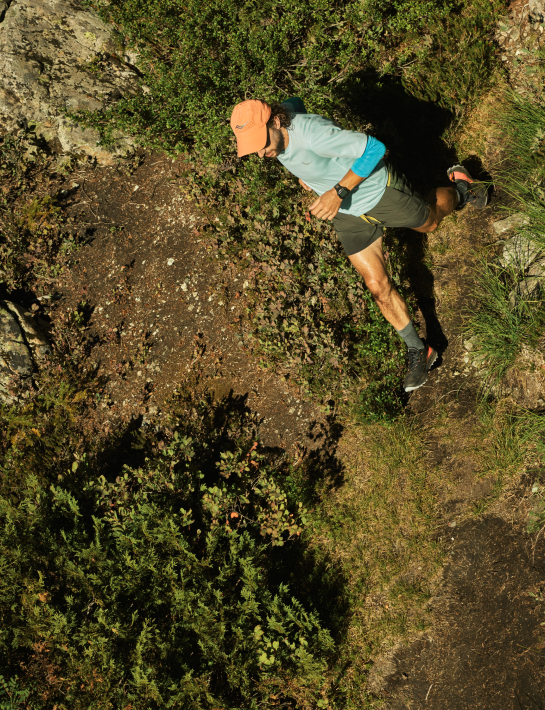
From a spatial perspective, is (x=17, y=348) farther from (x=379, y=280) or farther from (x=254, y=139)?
(x=379, y=280)

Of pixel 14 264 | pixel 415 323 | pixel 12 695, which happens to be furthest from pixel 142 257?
pixel 12 695

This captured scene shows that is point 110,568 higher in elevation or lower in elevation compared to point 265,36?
lower

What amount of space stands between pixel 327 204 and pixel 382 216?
2.35ft

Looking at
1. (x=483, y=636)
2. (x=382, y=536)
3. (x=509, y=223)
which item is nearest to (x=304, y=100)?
(x=509, y=223)

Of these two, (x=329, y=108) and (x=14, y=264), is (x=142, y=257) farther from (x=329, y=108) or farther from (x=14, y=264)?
(x=329, y=108)

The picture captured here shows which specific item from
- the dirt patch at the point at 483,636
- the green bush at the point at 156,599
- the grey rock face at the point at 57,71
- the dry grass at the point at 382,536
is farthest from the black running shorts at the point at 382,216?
the grey rock face at the point at 57,71

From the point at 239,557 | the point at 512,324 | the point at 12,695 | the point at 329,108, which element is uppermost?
the point at 329,108

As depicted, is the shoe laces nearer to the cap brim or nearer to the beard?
the beard

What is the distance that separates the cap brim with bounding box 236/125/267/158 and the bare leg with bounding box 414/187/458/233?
1651 millimetres

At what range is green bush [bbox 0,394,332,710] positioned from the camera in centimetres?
310

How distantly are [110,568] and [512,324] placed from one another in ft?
11.7

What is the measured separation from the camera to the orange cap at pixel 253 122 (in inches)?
122

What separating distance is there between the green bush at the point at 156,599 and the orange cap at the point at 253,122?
2307mm

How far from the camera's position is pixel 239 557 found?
3.48 meters
